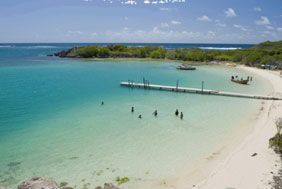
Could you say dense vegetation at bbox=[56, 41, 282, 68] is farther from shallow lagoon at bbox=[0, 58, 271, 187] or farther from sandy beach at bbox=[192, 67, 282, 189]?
sandy beach at bbox=[192, 67, 282, 189]

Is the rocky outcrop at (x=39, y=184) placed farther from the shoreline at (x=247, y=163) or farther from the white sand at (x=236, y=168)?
the shoreline at (x=247, y=163)

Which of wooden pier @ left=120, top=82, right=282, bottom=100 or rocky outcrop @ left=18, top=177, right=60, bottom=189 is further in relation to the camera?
wooden pier @ left=120, top=82, right=282, bottom=100

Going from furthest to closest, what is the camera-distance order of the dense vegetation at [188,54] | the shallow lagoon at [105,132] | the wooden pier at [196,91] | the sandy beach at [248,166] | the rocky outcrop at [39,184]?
the dense vegetation at [188,54] → the wooden pier at [196,91] → the shallow lagoon at [105,132] → the sandy beach at [248,166] → the rocky outcrop at [39,184]

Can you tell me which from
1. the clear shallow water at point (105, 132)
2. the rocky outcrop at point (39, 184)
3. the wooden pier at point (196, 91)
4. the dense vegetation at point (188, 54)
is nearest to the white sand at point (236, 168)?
the clear shallow water at point (105, 132)

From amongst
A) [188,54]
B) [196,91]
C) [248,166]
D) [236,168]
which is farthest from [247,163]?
[188,54]

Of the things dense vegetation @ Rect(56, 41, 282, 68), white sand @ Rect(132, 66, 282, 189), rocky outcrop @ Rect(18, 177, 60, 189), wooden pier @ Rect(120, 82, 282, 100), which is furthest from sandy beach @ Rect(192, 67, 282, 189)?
dense vegetation @ Rect(56, 41, 282, 68)

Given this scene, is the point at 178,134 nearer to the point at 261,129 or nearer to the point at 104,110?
the point at 261,129

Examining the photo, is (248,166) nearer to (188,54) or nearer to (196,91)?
(196,91)
